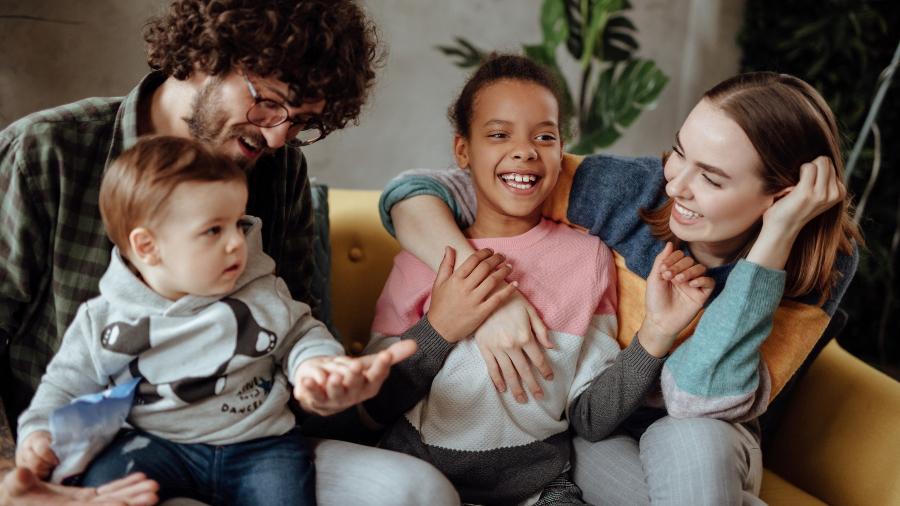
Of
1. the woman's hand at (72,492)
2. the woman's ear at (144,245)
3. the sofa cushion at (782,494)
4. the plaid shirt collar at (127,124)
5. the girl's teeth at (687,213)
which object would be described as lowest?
the sofa cushion at (782,494)

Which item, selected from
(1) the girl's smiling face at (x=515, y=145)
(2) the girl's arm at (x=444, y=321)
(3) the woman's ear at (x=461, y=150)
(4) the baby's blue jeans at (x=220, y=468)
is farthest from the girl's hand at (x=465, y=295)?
(4) the baby's blue jeans at (x=220, y=468)

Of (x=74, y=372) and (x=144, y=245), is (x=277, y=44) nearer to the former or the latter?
(x=144, y=245)

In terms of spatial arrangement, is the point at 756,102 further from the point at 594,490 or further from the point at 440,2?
the point at 440,2

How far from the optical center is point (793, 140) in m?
1.34

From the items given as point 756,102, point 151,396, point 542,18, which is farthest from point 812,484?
point 542,18

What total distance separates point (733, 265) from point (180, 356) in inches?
38.2

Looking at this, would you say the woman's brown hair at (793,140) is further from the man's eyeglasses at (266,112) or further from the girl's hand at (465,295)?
the man's eyeglasses at (266,112)

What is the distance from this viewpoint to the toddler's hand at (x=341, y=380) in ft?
3.55

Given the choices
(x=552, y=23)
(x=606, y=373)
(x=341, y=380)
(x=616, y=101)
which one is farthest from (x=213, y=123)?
(x=616, y=101)

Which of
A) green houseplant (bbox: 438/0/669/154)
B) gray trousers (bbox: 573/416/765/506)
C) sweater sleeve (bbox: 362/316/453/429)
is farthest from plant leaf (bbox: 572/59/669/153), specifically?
sweater sleeve (bbox: 362/316/453/429)

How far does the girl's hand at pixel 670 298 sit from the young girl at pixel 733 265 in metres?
0.03

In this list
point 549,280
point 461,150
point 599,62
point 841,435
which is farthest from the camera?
point 599,62

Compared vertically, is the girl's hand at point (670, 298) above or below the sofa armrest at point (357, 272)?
above

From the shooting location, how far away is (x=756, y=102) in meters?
1.35
